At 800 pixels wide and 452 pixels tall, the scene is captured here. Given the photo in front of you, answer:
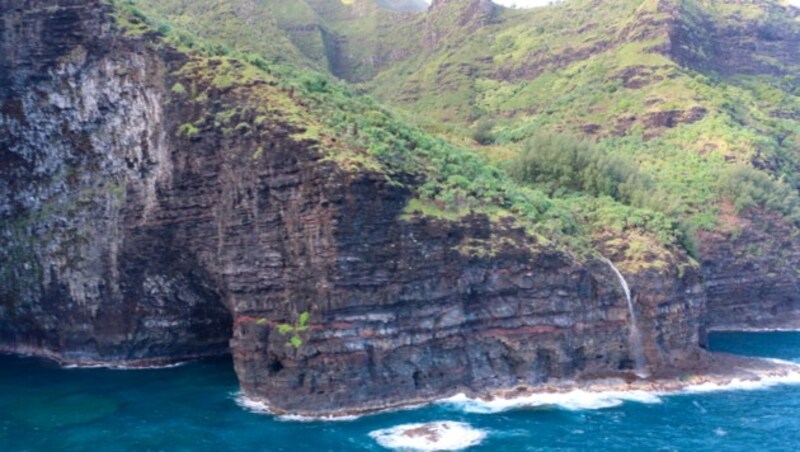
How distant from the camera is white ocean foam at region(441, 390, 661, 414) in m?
49.2

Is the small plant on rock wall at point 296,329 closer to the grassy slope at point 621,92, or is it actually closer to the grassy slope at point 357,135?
the grassy slope at point 357,135

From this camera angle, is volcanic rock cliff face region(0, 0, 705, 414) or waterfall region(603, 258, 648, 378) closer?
volcanic rock cliff face region(0, 0, 705, 414)

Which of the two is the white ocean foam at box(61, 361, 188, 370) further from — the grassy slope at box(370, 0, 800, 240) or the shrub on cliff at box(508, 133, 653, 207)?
the grassy slope at box(370, 0, 800, 240)

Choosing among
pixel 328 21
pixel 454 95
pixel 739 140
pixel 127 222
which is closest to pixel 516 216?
pixel 127 222

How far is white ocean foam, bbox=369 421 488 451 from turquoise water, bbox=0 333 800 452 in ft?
2.07

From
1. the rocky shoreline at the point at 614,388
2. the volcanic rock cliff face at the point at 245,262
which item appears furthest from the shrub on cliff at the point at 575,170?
the rocky shoreline at the point at 614,388

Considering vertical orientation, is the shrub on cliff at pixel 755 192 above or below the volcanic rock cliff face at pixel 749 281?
above

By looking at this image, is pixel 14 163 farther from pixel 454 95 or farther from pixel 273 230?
pixel 454 95

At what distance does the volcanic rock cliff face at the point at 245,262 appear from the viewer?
5012cm

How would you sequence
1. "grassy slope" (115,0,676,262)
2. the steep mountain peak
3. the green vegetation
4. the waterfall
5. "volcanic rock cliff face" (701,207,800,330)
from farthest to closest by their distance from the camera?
the steep mountain peak
"volcanic rock cliff face" (701,207,800,330)
the green vegetation
the waterfall
"grassy slope" (115,0,676,262)

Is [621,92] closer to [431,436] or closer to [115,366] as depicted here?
[431,436]

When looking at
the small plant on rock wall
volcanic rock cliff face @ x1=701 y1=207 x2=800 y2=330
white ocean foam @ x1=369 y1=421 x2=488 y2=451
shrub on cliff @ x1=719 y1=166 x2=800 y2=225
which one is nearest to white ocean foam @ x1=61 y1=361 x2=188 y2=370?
the small plant on rock wall

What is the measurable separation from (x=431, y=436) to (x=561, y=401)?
435 inches

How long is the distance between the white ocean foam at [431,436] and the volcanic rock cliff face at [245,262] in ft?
15.5
